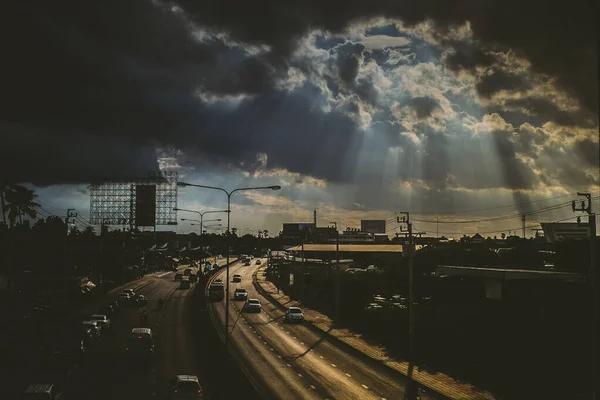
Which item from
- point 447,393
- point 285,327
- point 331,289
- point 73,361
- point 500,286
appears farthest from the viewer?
point 331,289

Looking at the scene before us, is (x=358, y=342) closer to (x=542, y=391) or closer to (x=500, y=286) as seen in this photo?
(x=500, y=286)

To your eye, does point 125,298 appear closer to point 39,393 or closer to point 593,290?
point 39,393

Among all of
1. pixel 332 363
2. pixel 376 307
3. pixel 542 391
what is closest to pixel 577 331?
→ pixel 542 391

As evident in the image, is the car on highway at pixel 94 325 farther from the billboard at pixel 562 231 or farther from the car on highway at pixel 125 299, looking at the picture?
the billboard at pixel 562 231

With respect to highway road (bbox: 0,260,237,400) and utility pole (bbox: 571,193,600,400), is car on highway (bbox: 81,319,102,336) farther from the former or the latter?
utility pole (bbox: 571,193,600,400)

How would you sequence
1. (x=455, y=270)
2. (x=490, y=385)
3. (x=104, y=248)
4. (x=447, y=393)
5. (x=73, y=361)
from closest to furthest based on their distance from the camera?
(x=447, y=393)
(x=490, y=385)
(x=73, y=361)
(x=455, y=270)
(x=104, y=248)

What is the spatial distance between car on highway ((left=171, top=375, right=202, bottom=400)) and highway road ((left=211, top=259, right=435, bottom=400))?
5514mm

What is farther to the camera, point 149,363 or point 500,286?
point 500,286

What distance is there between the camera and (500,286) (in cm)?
4722

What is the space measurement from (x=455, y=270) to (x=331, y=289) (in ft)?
107

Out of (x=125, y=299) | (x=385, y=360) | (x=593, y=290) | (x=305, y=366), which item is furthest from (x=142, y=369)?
(x=125, y=299)

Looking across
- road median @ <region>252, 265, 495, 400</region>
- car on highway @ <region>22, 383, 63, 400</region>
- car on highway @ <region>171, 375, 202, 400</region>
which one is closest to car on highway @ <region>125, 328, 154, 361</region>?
car on highway @ <region>171, 375, 202, 400</region>

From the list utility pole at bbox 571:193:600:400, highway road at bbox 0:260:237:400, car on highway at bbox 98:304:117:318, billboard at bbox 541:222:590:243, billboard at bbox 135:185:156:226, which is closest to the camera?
utility pole at bbox 571:193:600:400

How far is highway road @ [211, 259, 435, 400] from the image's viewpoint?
32344mm
